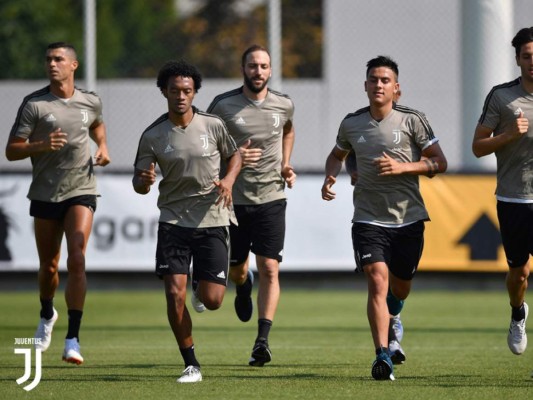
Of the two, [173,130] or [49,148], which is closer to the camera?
[173,130]

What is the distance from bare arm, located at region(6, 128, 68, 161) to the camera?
35.0 feet

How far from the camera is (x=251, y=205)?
11.6 meters

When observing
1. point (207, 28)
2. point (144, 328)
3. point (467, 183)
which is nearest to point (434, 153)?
point (144, 328)

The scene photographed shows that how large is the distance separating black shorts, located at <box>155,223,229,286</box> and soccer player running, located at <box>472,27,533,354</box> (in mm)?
2033

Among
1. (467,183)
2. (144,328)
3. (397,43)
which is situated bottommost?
(144,328)

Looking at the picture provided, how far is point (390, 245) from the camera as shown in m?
10.1

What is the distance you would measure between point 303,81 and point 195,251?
2088 cm

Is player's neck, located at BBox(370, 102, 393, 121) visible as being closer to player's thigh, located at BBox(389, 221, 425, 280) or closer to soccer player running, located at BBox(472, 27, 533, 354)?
soccer player running, located at BBox(472, 27, 533, 354)

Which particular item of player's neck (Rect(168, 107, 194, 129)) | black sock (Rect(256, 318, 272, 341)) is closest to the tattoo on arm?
player's neck (Rect(168, 107, 194, 129))

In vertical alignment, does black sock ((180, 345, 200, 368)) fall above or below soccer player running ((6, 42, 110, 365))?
below

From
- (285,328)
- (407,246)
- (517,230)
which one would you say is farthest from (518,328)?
(285,328)

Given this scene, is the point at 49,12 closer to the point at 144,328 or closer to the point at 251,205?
the point at 144,328

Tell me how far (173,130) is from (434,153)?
1.96 m

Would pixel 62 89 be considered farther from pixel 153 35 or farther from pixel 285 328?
pixel 153 35
